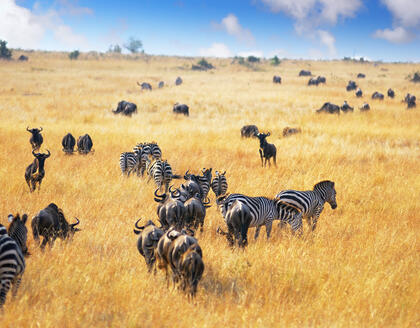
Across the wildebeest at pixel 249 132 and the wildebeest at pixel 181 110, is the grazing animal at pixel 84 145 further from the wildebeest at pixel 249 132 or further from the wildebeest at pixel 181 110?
the wildebeest at pixel 181 110

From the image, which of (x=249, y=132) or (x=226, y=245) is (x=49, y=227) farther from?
(x=249, y=132)

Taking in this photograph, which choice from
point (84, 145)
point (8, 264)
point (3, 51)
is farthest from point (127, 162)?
point (3, 51)

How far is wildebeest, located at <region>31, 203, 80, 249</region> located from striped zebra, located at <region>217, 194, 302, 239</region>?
2.82 metres

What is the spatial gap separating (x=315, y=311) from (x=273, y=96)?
108 feet

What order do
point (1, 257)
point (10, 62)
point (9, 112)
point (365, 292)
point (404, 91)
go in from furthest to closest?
1. point (10, 62)
2. point (404, 91)
3. point (9, 112)
4. point (365, 292)
5. point (1, 257)

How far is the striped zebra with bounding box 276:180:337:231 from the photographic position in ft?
23.8

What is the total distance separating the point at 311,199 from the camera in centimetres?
749

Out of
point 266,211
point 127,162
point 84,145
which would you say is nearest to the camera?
point 266,211

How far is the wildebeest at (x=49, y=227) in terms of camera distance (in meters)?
5.95

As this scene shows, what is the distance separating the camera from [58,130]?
59.3ft

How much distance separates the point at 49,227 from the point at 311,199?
16.1ft

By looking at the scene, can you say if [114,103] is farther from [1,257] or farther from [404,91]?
[404,91]

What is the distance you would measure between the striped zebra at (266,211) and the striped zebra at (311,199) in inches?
5.6

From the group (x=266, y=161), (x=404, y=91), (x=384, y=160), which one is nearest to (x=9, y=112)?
(x=266, y=161)
